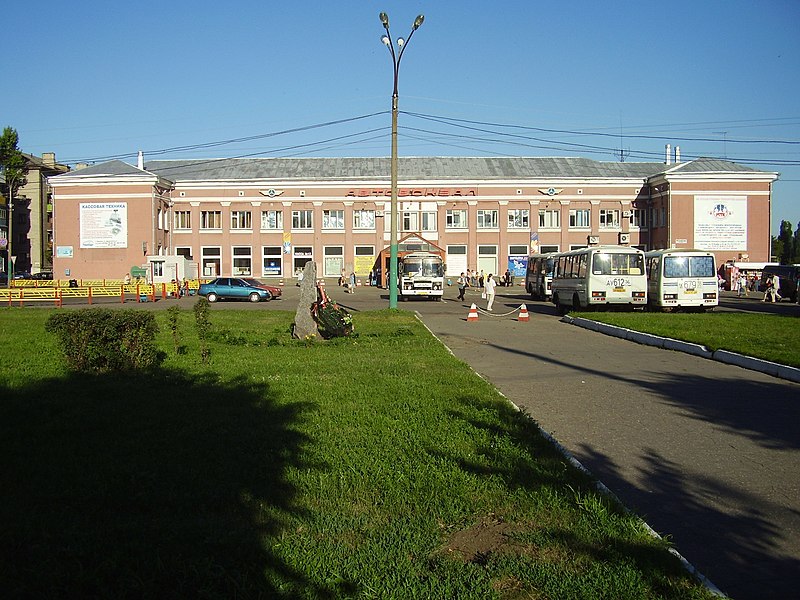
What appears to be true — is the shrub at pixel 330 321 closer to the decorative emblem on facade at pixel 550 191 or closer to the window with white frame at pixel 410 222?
the window with white frame at pixel 410 222

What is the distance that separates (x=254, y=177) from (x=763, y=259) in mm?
48716

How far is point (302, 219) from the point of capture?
2857 inches

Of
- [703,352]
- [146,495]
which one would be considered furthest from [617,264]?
[146,495]

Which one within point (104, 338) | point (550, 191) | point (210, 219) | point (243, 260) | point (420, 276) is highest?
point (550, 191)

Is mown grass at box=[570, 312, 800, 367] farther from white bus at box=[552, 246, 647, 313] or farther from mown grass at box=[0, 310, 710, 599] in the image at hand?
mown grass at box=[0, 310, 710, 599]

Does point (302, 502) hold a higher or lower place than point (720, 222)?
lower

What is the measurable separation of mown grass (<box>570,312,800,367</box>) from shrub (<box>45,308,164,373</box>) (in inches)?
429

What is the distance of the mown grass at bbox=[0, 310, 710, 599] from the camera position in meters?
3.92

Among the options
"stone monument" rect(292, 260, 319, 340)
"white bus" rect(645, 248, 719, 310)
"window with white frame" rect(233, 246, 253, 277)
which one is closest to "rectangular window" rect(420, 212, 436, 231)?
"window with white frame" rect(233, 246, 253, 277)

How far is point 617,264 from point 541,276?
15657mm

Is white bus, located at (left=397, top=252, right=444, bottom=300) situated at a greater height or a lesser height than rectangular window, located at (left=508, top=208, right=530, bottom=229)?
lesser

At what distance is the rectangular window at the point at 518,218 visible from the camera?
72.4 metres

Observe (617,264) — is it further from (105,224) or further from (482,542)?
(105,224)

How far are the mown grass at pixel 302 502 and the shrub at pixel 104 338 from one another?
64.3 inches
